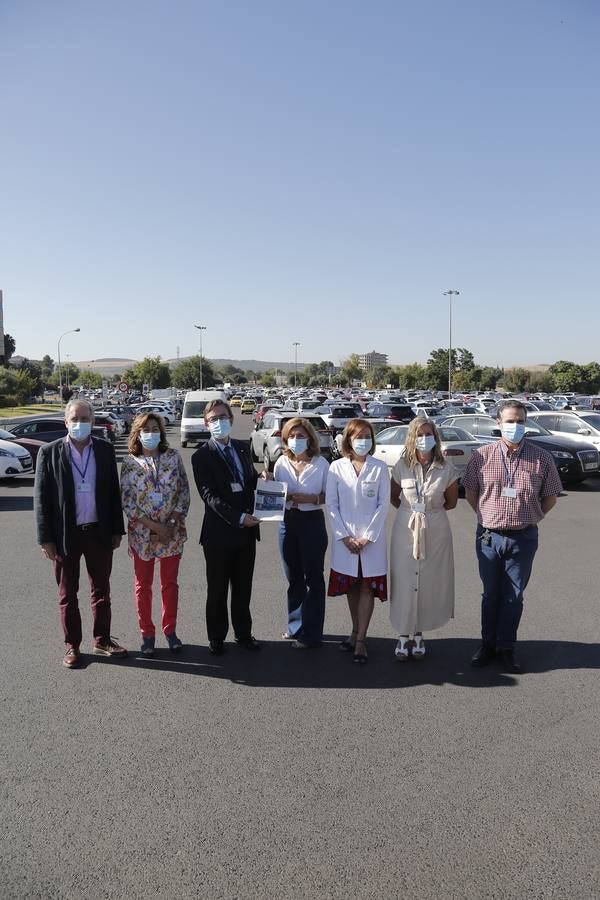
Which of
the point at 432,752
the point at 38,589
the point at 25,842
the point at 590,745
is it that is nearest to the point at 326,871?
the point at 432,752

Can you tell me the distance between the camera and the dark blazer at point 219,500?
216 inches

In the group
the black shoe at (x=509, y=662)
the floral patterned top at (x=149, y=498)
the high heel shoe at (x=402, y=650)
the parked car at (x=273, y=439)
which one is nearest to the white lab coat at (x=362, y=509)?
the high heel shoe at (x=402, y=650)

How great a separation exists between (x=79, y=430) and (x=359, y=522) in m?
2.38

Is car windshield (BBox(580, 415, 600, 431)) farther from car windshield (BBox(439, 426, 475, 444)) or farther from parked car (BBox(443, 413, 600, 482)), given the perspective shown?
car windshield (BBox(439, 426, 475, 444))

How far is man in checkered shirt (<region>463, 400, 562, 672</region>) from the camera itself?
518 centimetres

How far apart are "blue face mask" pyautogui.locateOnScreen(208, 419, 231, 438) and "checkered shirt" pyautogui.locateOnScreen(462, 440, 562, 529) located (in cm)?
205

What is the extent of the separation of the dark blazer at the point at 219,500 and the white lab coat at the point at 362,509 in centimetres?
76

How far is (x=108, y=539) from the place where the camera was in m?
5.49

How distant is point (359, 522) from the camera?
214 inches

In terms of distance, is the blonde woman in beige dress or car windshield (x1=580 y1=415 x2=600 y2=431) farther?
car windshield (x1=580 y1=415 x2=600 y2=431)

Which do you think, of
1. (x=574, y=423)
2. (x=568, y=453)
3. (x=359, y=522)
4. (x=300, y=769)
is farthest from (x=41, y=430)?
(x=300, y=769)

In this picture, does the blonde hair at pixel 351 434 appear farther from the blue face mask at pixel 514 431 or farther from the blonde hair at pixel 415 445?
the blue face mask at pixel 514 431

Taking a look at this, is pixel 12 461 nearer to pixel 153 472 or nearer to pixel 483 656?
pixel 153 472

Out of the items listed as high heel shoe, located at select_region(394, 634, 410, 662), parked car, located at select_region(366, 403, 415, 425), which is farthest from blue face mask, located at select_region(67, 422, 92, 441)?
parked car, located at select_region(366, 403, 415, 425)
